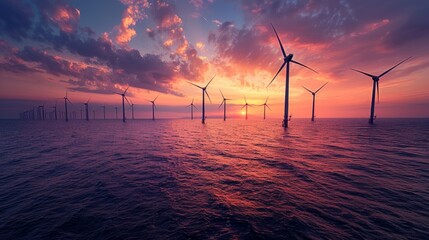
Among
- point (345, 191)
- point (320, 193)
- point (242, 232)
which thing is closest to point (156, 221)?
point (242, 232)

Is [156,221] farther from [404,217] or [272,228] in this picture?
[404,217]

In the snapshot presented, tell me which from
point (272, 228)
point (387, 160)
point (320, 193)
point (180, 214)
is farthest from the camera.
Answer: point (387, 160)

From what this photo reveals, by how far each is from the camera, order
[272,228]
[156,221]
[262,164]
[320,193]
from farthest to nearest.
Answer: [262,164] → [320,193] → [156,221] → [272,228]

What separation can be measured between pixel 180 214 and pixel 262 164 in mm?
12671

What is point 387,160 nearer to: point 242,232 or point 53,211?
point 242,232

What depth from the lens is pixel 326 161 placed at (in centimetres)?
2086

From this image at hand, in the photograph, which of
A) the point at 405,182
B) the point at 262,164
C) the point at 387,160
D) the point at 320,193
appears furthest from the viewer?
the point at 387,160

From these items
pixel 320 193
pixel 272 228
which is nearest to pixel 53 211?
pixel 272 228

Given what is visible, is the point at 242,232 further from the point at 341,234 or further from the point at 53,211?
the point at 53,211

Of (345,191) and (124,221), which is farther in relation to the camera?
(345,191)

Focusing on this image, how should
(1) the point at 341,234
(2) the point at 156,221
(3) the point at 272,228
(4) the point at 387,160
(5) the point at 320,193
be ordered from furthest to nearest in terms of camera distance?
1. (4) the point at 387,160
2. (5) the point at 320,193
3. (2) the point at 156,221
4. (3) the point at 272,228
5. (1) the point at 341,234

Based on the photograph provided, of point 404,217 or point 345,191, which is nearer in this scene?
point 404,217

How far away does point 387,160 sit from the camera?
21328mm

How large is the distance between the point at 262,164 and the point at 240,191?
815 centimetres
